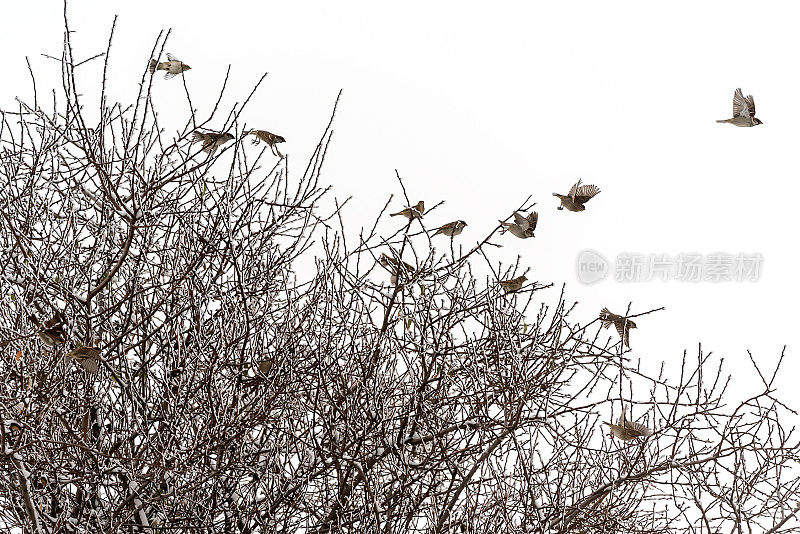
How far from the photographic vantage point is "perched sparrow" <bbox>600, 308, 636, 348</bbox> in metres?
2.31

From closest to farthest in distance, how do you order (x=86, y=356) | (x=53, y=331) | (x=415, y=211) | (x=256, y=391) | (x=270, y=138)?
(x=86, y=356), (x=53, y=331), (x=256, y=391), (x=270, y=138), (x=415, y=211)

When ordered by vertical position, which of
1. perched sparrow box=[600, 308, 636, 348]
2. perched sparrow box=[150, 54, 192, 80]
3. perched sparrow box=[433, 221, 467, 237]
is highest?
perched sparrow box=[150, 54, 192, 80]

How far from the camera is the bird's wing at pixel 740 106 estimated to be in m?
3.18

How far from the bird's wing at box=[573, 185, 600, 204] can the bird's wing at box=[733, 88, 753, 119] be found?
0.98m

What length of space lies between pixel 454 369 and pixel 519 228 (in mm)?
426

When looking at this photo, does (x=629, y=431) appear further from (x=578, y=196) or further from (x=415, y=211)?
(x=415, y=211)

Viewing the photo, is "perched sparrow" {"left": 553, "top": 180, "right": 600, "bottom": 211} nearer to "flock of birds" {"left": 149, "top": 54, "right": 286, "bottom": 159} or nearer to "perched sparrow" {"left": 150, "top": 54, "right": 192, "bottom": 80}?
"flock of birds" {"left": 149, "top": 54, "right": 286, "bottom": 159}

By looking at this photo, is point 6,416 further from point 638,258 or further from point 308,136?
point 638,258

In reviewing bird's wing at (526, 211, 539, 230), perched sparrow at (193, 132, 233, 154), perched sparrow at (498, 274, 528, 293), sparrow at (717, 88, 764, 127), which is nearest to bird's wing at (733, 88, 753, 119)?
sparrow at (717, 88, 764, 127)

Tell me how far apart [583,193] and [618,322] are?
400mm

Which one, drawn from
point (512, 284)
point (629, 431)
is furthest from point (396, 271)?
point (629, 431)

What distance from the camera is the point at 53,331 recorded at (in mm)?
2051

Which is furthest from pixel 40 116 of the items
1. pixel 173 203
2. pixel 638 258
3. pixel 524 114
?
pixel 638 258

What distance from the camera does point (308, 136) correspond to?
661cm
